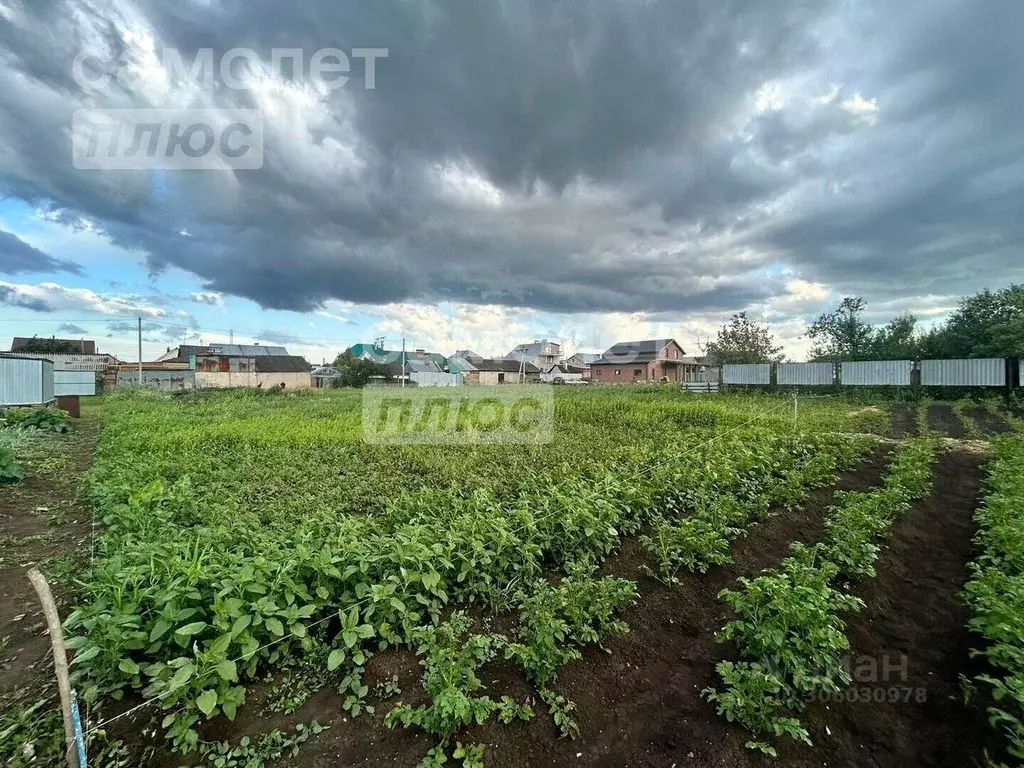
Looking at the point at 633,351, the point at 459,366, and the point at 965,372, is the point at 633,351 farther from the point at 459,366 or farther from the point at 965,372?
the point at 965,372

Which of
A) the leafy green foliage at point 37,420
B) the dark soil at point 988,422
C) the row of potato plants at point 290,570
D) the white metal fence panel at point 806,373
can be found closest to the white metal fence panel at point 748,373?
the white metal fence panel at point 806,373

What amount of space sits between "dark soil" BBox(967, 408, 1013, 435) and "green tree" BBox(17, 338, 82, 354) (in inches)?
2827

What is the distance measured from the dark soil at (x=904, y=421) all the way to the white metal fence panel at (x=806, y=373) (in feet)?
16.1

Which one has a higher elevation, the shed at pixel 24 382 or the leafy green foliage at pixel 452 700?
the shed at pixel 24 382

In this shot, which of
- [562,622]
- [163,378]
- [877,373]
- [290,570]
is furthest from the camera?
[163,378]

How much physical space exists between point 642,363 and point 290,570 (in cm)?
5087

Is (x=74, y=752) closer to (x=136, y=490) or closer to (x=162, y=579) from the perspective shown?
(x=162, y=579)

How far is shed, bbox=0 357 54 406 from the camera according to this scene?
14.6 m

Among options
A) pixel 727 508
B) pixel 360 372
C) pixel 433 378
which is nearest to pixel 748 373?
pixel 727 508

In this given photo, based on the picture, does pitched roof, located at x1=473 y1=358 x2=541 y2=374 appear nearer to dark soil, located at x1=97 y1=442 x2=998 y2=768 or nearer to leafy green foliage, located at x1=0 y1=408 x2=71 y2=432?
leafy green foliage, located at x1=0 y1=408 x2=71 y2=432

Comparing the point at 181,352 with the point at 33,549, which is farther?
the point at 181,352

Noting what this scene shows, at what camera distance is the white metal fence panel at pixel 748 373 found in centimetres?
2408

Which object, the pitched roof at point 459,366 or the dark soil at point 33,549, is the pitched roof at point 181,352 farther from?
the dark soil at point 33,549

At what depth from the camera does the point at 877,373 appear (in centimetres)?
2109
